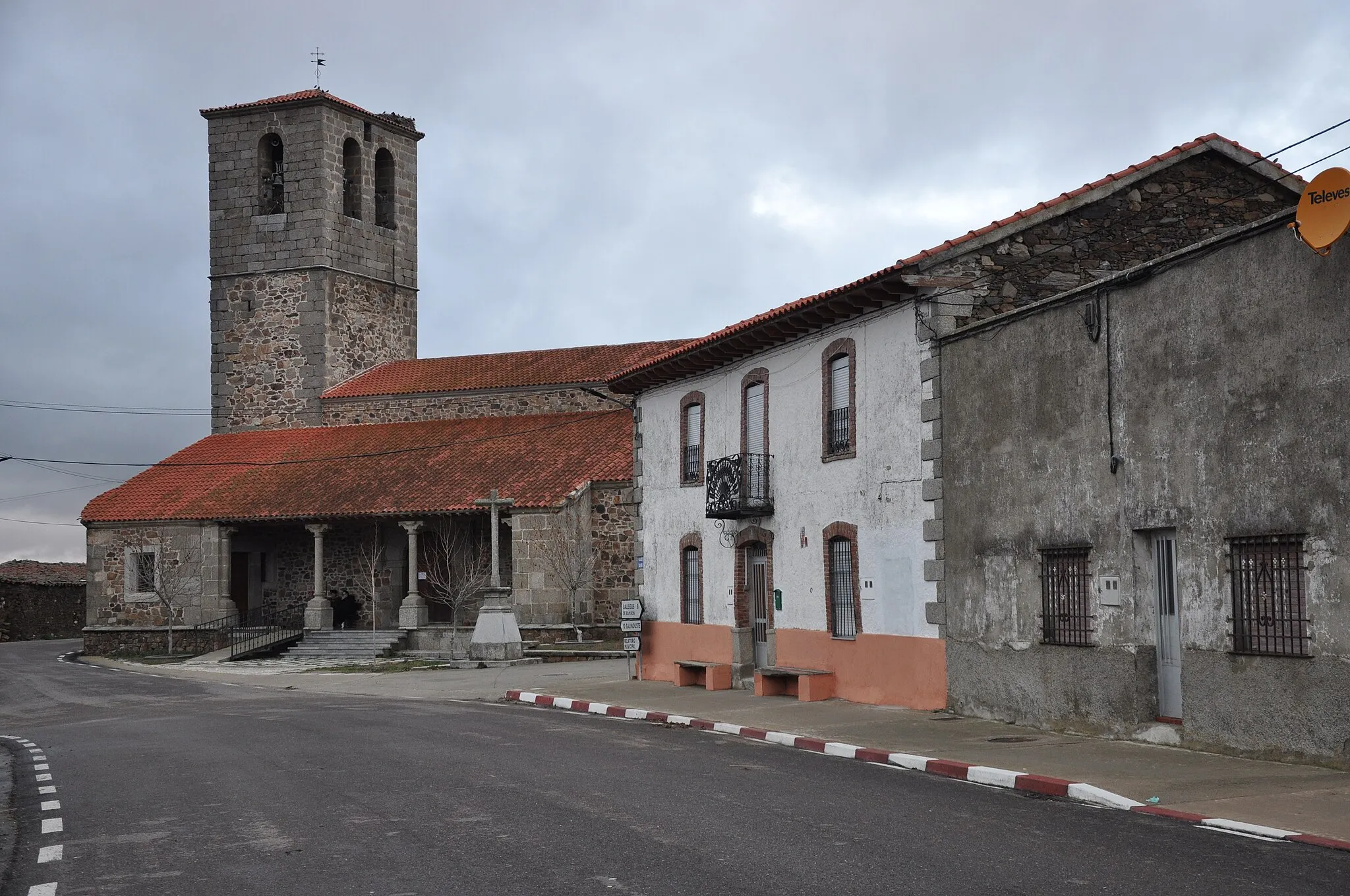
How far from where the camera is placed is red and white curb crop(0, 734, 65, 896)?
8.71 m

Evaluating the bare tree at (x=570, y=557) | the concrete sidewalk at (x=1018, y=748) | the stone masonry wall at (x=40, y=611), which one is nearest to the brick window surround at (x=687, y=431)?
the concrete sidewalk at (x=1018, y=748)

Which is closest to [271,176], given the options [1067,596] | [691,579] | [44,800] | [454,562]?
[454,562]

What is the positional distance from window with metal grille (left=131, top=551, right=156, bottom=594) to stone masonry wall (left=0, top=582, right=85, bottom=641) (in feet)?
57.7

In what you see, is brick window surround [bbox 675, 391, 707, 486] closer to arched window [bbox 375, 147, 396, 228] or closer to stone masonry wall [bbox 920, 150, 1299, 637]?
stone masonry wall [bbox 920, 150, 1299, 637]

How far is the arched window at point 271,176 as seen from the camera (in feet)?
150

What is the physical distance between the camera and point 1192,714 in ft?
42.1

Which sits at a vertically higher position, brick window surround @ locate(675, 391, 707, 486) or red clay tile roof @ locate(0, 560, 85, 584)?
brick window surround @ locate(675, 391, 707, 486)

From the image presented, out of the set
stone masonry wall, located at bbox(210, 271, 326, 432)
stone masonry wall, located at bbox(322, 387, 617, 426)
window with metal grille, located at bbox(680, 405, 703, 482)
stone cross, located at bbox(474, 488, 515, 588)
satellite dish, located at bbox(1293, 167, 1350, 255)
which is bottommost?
stone cross, located at bbox(474, 488, 515, 588)

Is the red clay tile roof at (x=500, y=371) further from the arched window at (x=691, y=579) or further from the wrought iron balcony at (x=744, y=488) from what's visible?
the wrought iron balcony at (x=744, y=488)

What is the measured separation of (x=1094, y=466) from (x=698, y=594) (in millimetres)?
10685

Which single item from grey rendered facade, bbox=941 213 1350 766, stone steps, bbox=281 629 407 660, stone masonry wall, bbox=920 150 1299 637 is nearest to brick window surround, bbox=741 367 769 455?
stone masonry wall, bbox=920 150 1299 637

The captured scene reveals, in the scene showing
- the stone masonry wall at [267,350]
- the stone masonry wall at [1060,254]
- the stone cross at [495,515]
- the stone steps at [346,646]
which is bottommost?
the stone steps at [346,646]

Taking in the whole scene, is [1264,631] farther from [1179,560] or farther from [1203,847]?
[1203,847]

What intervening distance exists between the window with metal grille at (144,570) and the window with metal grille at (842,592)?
25514 mm
